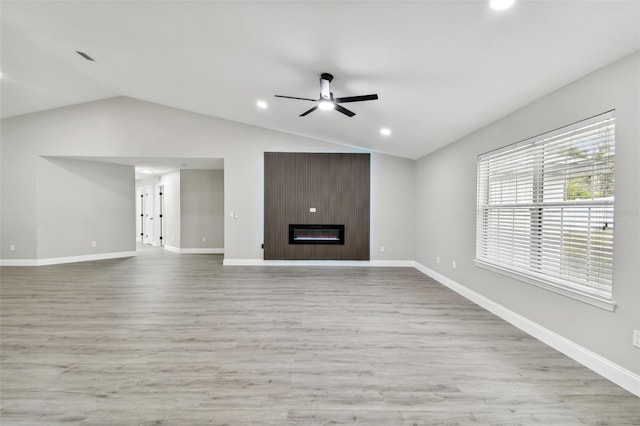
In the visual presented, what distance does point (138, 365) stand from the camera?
7.30 ft

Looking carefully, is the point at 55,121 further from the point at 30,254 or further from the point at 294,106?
the point at 294,106

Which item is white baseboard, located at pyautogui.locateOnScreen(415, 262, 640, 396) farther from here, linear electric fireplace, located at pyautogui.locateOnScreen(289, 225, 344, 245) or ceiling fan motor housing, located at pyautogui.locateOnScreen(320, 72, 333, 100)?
ceiling fan motor housing, located at pyautogui.locateOnScreen(320, 72, 333, 100)

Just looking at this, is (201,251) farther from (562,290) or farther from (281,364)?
(562,290)

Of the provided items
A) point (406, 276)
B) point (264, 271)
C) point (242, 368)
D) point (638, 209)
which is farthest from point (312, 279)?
point (638, 209)

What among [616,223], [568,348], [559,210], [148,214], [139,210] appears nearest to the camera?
[616,223]

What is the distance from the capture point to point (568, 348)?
7.88 feet

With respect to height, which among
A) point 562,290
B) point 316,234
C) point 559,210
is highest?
point 559,210

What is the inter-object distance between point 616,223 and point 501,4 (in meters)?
1.89

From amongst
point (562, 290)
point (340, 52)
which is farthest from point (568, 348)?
point (340, 52)

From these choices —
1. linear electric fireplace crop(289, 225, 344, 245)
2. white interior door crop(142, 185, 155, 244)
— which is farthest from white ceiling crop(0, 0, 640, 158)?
white interior door crop(142, 185, 155, 244)

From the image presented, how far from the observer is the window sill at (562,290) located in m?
2.08

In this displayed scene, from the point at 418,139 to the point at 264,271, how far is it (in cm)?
409

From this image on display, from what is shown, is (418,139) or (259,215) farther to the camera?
(259,215)

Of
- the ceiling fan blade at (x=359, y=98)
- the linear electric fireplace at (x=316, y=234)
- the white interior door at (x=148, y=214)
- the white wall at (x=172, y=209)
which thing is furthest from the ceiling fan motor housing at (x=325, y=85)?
the white interior door at (x=148, y=214)
